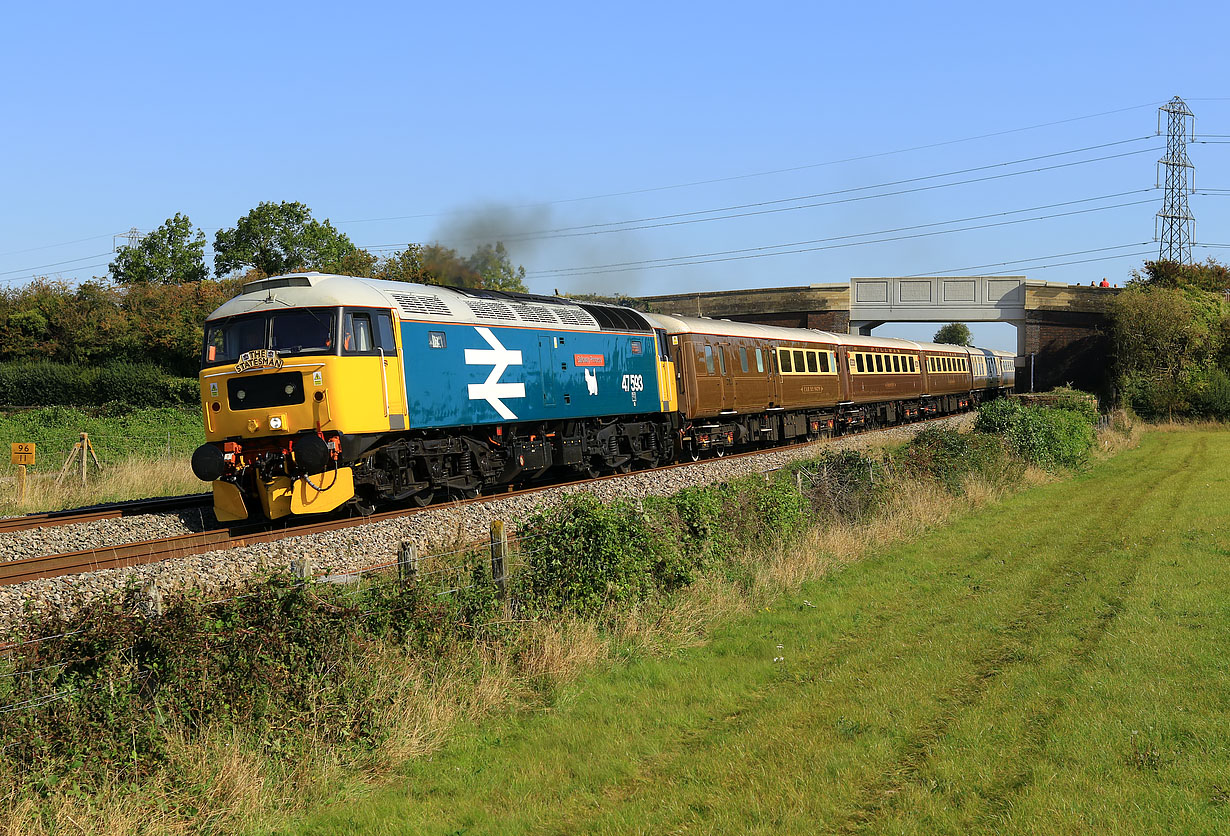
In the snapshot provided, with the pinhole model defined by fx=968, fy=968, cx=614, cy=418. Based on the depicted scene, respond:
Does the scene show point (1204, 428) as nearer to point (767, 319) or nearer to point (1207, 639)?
point (767, 319)

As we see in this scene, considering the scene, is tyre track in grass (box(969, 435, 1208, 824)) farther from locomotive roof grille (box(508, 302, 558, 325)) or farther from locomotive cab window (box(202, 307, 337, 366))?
locomotive roof grille (box(508, 302, 558, 325))

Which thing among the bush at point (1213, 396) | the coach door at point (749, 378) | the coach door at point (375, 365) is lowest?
the bush at point (1213, 396)

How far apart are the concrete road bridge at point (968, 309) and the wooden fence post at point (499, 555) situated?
4289 cm

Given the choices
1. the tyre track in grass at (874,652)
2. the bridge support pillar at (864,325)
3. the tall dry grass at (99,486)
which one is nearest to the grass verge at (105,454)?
the tall dry grass at (99,486)

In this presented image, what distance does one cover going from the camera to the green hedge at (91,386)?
1671 inches

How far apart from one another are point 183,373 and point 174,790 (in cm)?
4362

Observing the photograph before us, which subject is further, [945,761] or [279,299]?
[279,299]

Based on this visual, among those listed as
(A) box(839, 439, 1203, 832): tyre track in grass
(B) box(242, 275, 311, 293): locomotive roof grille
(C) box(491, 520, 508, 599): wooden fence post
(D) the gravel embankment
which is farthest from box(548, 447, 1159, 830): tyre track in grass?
(B) box(242, 275, 311, 293): locomotive roof grille

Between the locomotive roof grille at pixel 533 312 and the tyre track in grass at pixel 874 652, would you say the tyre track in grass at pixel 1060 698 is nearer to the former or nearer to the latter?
the tyre track in grass at pixel 874 652

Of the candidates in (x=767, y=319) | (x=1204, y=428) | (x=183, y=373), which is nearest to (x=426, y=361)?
(x=183, y=373)

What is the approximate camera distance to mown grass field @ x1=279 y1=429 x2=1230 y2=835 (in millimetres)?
5938

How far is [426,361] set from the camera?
15.5 m

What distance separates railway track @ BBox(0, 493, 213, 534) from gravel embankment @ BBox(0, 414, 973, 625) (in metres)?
0.53

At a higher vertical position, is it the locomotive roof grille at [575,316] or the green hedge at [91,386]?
the locomotive roof grille at [575,316]
